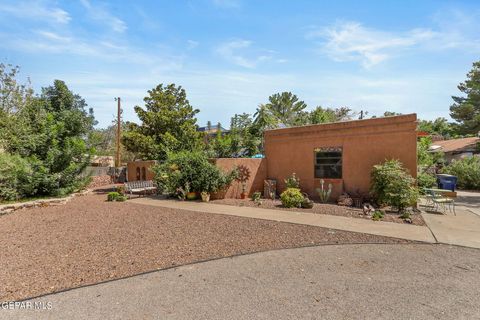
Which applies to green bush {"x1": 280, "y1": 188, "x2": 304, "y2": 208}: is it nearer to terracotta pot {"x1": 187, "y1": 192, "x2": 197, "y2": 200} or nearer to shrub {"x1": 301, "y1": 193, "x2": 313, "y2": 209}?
shrub {"x1": 301, "y1": 193, "x2": 313, "y2": 209}

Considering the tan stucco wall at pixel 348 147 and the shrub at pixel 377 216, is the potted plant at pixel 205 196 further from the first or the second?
the shrub at pixel 377 216

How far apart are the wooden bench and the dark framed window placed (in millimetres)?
7899

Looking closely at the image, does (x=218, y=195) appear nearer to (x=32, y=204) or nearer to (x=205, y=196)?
(x=205, y=196)

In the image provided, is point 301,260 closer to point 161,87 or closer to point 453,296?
point 453,296

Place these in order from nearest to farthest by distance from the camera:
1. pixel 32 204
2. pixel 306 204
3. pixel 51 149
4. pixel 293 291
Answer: pixel 293 291 < pixel 306 204 < pixel 32 204 < pixel 51 149

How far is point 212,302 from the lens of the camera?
→ 3.54m

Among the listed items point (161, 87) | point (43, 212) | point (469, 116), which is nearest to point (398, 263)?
point (43, 212)

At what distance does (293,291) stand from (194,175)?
28.8ft

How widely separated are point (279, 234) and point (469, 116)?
2117 centimetres

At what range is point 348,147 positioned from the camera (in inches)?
442

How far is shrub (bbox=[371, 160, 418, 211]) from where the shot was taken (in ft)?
29.3

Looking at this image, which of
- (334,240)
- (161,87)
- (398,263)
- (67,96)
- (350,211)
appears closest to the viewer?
(398,263)

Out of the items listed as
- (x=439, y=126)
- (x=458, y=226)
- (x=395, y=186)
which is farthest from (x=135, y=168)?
(x=439, y=126)

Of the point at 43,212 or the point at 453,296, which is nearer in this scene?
the point at 453,296
